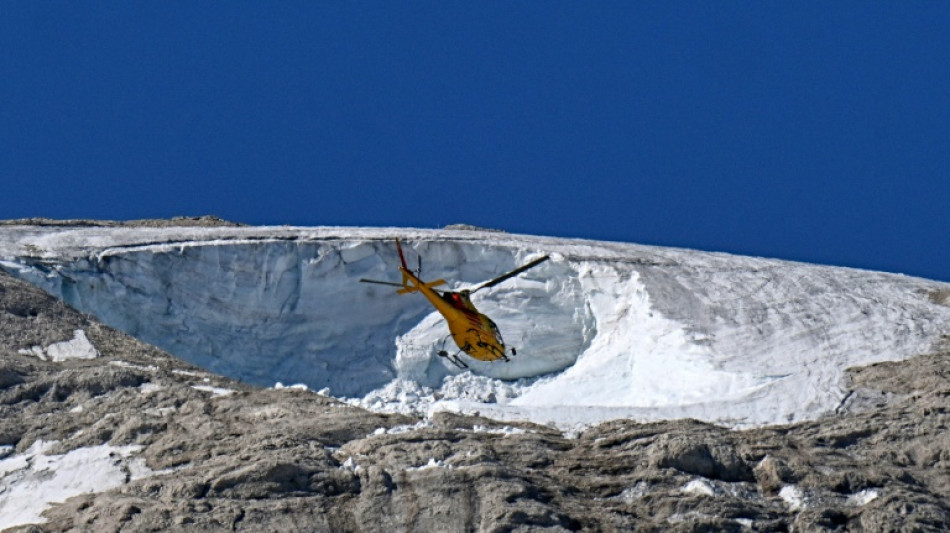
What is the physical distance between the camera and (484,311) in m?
33.4

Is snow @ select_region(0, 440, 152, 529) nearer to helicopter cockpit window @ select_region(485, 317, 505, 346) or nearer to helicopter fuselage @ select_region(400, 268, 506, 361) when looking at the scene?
helicopter fuselage @ select_region(400, 268, 506, 361)

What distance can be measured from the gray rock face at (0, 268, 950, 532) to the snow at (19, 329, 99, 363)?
51.3 inches

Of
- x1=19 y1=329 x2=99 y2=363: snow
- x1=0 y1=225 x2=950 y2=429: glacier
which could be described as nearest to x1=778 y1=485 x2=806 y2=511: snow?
x1=0 y1=225 x2=950 y2=429: glacier

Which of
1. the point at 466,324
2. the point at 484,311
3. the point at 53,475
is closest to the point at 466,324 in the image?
the point at 466,324

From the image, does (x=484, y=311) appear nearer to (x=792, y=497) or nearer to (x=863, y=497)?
(x=792, y=497)

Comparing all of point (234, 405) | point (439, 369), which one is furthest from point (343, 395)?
point (234, 405)

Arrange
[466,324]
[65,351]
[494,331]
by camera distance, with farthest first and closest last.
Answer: [494,331], [466,324], [65,351]

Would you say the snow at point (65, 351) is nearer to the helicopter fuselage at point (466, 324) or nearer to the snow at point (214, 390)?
the snow at point (214, 390)

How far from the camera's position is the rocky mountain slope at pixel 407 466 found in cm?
2064

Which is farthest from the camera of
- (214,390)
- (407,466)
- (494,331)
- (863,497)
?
(494,331)

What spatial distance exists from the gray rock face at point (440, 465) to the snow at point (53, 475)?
0.25 metres

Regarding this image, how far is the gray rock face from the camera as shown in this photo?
2059 cm

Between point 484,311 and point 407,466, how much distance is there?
1190cm

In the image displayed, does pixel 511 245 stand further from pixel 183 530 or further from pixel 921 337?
pixel 183 530
